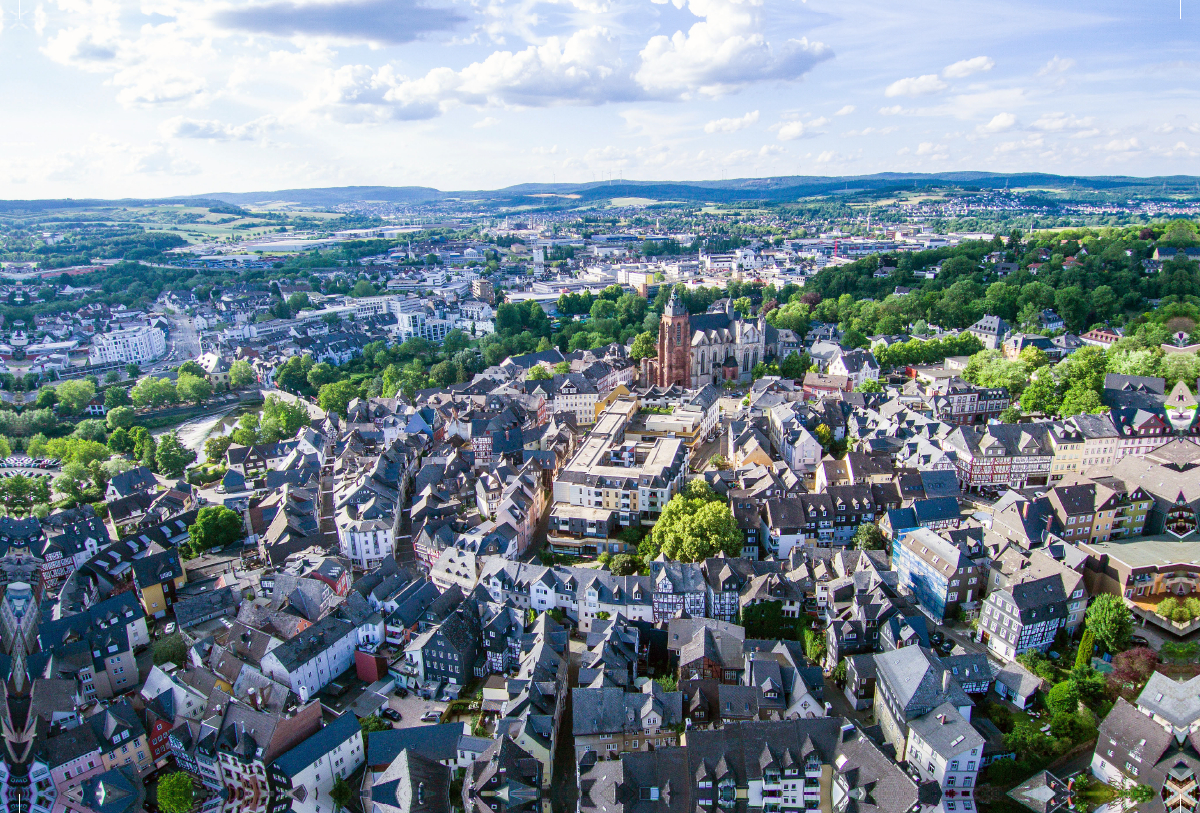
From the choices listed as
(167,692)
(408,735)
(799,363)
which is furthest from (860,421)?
(167,692)

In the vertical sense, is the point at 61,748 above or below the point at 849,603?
below

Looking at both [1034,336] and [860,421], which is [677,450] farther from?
[1034,336]

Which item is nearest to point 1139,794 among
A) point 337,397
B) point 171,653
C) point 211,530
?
point 171,653

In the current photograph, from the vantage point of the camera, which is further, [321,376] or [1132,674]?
[321,376]

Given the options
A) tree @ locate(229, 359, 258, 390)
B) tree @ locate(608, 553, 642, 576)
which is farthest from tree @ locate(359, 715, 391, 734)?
tree @ locate(229, 359, 258, 390)

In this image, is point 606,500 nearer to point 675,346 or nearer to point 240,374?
point 675,346

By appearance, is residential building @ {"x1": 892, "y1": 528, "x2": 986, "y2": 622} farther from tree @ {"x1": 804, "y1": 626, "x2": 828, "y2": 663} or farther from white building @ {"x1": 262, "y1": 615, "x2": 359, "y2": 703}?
white building @ {"x1": 262, "y1": 615, "x2": 359, "y2": 703}

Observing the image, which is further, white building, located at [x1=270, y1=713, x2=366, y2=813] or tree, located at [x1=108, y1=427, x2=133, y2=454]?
tree, located at [x1=108, y1=427, x2=133, y2=454]
